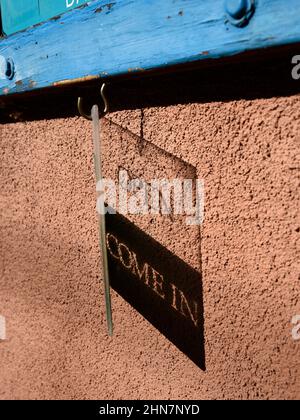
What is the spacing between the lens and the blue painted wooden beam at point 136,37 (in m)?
0.82

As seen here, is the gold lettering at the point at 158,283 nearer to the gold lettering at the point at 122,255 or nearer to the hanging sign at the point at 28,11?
the gold lettering at the point at 122,255

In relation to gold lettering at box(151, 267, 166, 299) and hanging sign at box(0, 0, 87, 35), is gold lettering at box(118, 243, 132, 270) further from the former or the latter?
hanging sign at box(0, 0, 87, 35)

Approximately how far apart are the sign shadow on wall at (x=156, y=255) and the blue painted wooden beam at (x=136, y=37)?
0.83 ft


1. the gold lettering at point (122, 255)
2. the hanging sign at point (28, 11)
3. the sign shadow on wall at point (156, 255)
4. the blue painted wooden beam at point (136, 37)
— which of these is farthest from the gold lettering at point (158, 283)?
the hanging sign at point (28, 11)

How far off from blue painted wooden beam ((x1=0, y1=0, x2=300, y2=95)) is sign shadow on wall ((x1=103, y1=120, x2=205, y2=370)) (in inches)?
9.9

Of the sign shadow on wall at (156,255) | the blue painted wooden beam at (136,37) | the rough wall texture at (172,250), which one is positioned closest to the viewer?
the blue painted wooden beam at (136,37)

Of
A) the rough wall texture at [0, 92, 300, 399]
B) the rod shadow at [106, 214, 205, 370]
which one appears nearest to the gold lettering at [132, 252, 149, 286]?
the rod shadow at [106, 214, 205, 370]

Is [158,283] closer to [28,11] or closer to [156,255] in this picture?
[156,255]

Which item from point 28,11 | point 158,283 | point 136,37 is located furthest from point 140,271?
point 28,11

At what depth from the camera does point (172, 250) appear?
1230mm

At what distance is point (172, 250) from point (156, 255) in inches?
2.8

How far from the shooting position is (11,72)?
140cm
